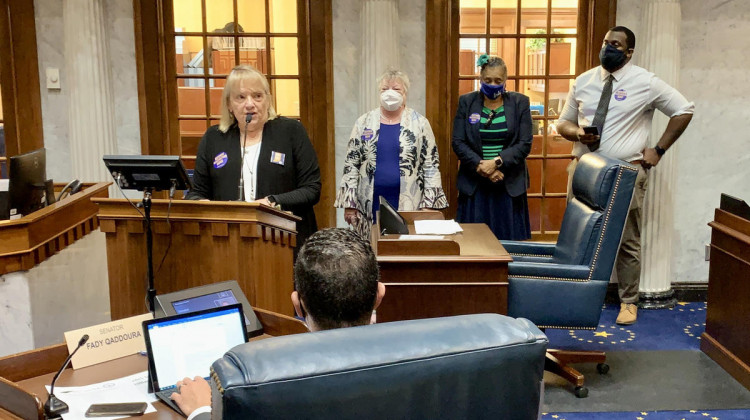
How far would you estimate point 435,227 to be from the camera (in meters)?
3.51

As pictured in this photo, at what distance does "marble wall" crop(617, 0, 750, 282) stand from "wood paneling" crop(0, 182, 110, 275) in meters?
3.44

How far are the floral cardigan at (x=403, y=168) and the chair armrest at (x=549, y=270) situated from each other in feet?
3.37

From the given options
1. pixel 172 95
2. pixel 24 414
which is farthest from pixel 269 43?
pixel 24 414

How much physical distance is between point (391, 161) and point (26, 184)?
1.88m

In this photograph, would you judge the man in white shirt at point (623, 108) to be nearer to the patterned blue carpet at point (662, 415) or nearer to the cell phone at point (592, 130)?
the cell phone at point (592, 130)

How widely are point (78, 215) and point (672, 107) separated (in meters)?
3.31

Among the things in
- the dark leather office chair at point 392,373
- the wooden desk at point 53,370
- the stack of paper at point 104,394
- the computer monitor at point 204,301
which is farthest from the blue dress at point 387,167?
the dark leather office chair at point 392,373

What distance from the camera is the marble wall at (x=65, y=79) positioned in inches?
189

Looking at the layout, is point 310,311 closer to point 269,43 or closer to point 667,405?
point 667,405

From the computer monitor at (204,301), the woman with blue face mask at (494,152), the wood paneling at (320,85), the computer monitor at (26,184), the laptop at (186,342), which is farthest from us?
the wood paneling at (320,85)

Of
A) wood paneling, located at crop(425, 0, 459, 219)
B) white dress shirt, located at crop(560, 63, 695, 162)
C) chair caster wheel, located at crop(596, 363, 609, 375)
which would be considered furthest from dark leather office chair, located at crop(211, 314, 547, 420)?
wood paneling, located at crop(425, 0, 459, 219)

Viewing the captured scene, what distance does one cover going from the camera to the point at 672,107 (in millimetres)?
4391

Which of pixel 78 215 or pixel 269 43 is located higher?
pixel 269 43

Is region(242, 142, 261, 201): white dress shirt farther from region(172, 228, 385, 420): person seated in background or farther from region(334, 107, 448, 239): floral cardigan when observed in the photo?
region(172, 228, 385, 420): person seated in background
